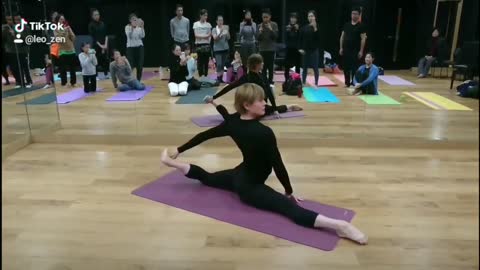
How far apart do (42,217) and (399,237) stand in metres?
2.07

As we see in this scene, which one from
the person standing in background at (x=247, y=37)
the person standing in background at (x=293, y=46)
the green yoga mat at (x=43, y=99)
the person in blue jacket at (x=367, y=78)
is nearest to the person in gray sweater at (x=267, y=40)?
the person standing in background at (x=247, y=37)

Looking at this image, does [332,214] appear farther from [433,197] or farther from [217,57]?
[217,57]

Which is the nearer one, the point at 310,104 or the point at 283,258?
the point at 283,258

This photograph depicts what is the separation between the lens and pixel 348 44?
160 inches

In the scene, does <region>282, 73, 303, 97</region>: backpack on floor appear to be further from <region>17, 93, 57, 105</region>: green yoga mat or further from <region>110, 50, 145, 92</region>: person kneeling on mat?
<region>17, 93, 57, 105</region>: green yoga mat

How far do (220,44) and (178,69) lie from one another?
1.79 feet

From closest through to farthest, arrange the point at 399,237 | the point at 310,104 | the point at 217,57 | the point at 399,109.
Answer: the point at 399,237, the point at 217,57, the point at 399,109, the point at 310,104

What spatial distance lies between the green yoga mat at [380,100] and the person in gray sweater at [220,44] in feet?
5.21

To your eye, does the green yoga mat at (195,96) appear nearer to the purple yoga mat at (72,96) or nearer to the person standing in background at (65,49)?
the purple yoga mat at (72,96)

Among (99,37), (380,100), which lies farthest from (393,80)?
(99,37)

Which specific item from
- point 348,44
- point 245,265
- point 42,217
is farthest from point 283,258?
point 348,44

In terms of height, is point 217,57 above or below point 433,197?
above

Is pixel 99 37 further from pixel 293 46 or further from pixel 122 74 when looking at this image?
pixel 293 46

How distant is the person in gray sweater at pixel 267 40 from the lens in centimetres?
397
